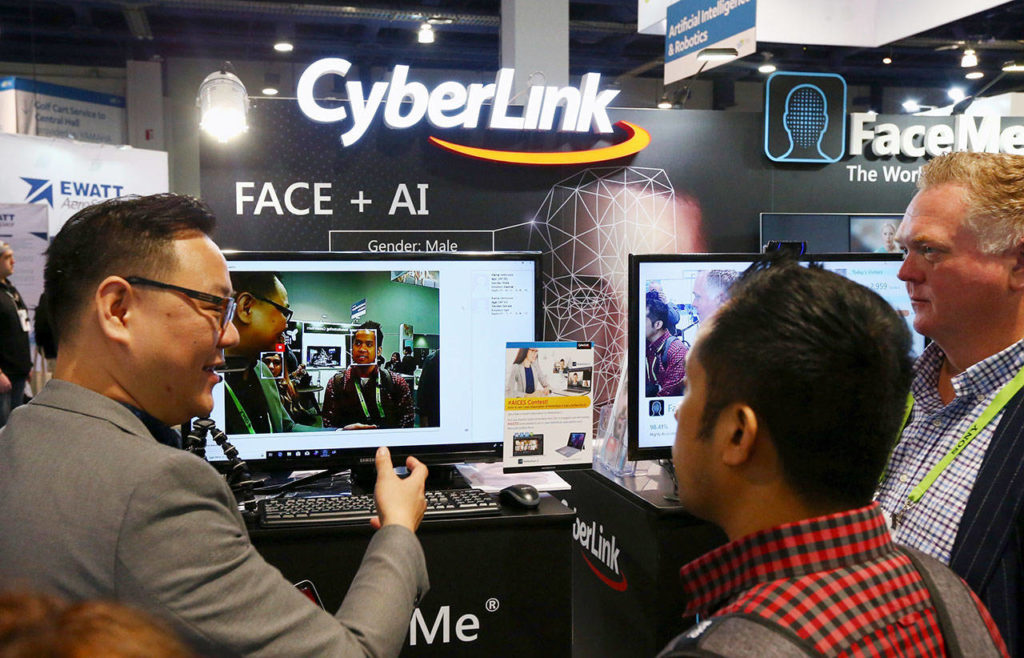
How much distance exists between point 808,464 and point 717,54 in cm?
413

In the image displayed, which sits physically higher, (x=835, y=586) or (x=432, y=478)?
(x=835, y=586)

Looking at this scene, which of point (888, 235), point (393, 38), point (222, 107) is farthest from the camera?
point (393, 38)

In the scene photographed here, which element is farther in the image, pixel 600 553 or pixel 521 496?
pixel 600 553

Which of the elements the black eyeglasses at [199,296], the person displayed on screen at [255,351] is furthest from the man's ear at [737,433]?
the person displayed on screen at [255,351]

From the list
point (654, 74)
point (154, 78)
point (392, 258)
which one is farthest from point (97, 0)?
point (392, 258)

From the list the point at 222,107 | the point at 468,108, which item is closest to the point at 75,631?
the point at 222,107

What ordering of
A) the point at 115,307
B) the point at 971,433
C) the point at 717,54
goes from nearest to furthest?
the point at 115,307
the point at 971,433
the point at 717,54

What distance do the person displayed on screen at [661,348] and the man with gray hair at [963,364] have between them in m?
0.61

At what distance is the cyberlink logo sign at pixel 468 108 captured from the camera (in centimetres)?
536

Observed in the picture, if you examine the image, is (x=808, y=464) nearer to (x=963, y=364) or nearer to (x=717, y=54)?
(x=963, y=364)

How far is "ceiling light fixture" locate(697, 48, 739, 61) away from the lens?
4519mm

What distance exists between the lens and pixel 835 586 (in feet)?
2.65

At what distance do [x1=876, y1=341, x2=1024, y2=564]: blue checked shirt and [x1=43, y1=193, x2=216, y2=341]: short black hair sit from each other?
1.22 meters

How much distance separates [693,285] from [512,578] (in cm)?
86
